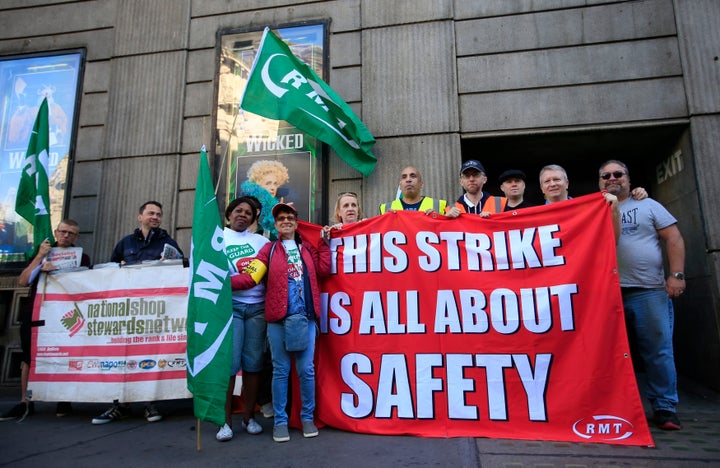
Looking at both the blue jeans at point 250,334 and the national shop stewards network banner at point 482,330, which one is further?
the blue jeans at point 250,334

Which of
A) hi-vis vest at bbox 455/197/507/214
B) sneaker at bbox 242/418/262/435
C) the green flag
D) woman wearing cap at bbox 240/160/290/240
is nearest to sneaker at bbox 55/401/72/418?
the green flag

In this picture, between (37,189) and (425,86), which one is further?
(425,86)

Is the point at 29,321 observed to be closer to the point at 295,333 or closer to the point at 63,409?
the point at 63,409

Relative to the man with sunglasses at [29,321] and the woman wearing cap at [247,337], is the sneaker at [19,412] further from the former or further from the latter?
the woman wearing cap at [247,337]

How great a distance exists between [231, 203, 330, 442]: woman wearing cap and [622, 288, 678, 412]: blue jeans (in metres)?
2.64

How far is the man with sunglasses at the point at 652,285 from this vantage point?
3.57m

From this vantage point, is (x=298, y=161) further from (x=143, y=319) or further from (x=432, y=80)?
(x=143, y=319)

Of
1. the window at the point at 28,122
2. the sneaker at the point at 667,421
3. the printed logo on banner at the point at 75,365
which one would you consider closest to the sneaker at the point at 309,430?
the printed logo on banner at the point at 75,365

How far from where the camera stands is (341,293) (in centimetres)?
397

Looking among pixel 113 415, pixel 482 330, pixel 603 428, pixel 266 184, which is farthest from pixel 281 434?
pixel 266 184

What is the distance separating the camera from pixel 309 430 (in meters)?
3.48

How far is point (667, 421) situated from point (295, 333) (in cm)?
296

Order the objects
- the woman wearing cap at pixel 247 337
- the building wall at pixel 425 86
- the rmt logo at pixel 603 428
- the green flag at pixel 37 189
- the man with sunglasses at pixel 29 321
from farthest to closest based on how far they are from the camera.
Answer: the building wall at pixel 425 86, the green flag at pixel 37 189, the man with sunglasses at pixel 29 321, the woman wearing cap at pixel 247 337, the rmt logo at pixel 603 428

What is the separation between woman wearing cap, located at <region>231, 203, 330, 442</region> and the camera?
11.5 ft
